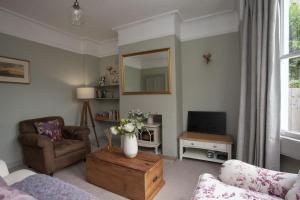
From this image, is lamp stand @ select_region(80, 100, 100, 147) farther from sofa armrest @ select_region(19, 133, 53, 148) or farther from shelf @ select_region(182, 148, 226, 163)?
shelf @ select_region(182, 148, 226, 163)

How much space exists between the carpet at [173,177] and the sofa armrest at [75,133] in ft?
1.58

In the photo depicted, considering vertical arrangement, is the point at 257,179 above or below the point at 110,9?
below

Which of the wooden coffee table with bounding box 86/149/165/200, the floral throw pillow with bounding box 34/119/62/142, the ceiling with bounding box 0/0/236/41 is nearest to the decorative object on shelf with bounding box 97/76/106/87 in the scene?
the ceiling with bounding box 0/0/236/41

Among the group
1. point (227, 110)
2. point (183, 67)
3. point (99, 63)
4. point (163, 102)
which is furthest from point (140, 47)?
point (227, 110)

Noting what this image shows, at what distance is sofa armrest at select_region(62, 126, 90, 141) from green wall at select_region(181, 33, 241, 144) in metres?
1.99

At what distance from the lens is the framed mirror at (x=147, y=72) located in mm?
3062

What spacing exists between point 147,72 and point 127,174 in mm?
2064

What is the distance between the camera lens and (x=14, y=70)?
2.84 meters

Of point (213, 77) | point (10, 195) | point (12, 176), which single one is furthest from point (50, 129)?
point (213, 77)

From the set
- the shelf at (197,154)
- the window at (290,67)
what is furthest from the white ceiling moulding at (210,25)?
the shelf at (197,154)

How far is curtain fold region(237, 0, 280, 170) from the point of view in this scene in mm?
1676

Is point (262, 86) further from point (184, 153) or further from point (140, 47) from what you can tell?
point (140, 47)

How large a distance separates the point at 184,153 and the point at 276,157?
155 centimetres

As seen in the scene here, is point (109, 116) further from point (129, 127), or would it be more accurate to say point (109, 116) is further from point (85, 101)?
point (129, 127)
